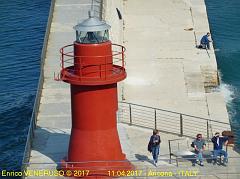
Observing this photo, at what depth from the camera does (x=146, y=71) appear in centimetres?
3588

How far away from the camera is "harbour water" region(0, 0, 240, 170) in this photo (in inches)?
1291

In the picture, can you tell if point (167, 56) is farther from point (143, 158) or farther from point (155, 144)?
point (155, 144)

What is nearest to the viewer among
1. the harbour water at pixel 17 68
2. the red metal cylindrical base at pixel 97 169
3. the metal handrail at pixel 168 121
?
the red metal cylindrical base at pixel 97 169

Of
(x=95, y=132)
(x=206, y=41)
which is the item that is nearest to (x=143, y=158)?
(x=95, y=132)

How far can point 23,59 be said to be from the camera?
139ft

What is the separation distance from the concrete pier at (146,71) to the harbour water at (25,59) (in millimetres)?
1721

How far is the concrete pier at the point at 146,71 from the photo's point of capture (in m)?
25.5

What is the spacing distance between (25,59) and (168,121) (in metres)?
15.1

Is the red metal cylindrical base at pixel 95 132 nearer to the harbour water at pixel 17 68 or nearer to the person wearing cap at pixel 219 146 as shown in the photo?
the person wearing cap at pixel 219 146

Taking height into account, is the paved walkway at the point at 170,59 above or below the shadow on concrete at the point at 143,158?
above

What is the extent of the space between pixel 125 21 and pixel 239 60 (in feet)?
20.7

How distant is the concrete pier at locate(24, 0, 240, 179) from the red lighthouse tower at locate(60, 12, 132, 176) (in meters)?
1.38

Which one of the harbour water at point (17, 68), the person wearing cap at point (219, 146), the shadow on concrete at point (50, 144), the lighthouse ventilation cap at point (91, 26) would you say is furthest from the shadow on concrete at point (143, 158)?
the harbour water at point (17, 68)

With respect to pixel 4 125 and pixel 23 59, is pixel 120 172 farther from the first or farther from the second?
pixel 23 59
